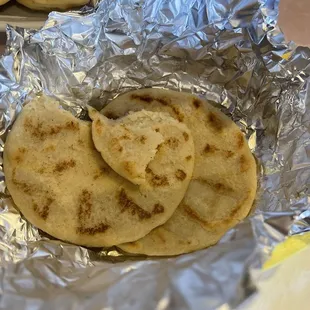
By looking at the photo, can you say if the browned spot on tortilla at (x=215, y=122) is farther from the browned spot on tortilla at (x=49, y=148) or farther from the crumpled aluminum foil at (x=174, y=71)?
the browned spot on tortilla at (x=49, y=148)

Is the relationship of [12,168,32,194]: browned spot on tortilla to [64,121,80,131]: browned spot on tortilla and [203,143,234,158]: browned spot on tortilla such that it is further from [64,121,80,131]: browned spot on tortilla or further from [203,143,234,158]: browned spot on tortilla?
[203,143,234,158]: browned spot on tortilla

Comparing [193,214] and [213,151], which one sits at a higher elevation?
[213,151]

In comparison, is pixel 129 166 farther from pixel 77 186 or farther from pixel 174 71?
pixel 174 71

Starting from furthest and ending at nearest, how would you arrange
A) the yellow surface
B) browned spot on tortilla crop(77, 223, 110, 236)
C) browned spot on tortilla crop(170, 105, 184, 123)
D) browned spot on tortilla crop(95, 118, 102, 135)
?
1. browned spot on tortilla crop(170, 105, 184, 123)
2. browned spot on tortilla crop(95, 118, 102, 135)
3. browned spot on tortilla crop(77, 223, 110, 236)
4. the yellow surface

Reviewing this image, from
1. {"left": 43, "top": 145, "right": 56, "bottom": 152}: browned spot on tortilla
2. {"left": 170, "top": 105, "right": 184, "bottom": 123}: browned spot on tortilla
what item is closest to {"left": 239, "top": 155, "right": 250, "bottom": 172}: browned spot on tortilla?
{"left": 170, "top": 105, "right": 184, "bottom": 123}: browned spot on tortilla

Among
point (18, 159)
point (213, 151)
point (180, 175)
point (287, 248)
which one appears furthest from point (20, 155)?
point (287, 248)

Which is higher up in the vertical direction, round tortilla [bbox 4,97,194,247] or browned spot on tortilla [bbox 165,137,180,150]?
browned spot on tortilla [bbox 165,137,180,150]

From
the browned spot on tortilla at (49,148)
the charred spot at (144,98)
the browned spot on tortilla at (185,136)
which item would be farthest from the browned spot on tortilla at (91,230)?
the charred spot at (144,98)

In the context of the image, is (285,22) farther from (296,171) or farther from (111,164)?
(111,164)
